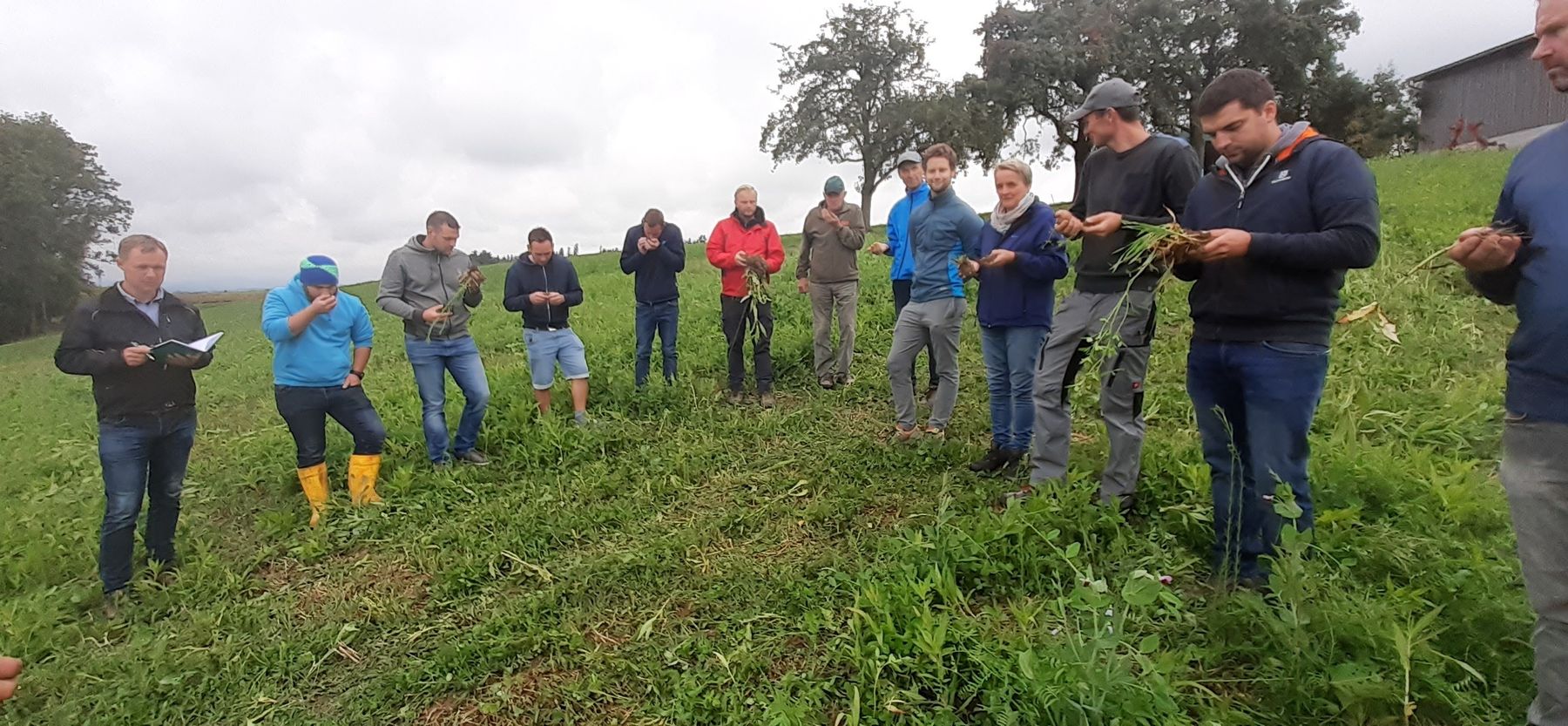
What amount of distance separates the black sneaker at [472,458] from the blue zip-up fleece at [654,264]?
192 cm

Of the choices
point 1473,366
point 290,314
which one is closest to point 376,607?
point 290,314

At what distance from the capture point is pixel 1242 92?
2.67 m

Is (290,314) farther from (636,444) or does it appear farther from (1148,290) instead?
(1148,290)

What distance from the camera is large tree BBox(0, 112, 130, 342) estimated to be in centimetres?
2670

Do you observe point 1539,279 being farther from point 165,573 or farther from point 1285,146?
point 165,573

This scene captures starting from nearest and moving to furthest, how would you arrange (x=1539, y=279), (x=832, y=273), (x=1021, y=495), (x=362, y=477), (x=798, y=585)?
(x=1539, y=279)
(x=798, y=585)
(x=1021, y=495)
(x=362, y=477)
(x=832, y=273)

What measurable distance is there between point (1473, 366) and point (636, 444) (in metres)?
6.41

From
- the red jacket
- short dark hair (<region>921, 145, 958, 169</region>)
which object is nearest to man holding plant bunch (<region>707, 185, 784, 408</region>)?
the red jacket

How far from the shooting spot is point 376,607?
12.0 ft

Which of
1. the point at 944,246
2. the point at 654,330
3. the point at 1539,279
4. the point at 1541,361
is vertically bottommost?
the point at 654,330

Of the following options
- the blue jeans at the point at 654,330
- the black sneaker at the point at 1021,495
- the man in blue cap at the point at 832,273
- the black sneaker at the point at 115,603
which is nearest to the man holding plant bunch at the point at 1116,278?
the black sneaker at the point at 1021,495

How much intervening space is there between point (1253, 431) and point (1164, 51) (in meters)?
31.0

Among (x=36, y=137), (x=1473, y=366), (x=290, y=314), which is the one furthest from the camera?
(x=36, y=137)

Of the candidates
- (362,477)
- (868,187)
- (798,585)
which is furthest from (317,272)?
(868,187)
